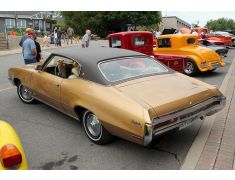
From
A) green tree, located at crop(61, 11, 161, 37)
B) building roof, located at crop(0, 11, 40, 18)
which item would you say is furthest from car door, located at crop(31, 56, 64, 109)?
building roof, located at crop(0, 11, 40, 18)

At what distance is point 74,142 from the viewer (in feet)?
15.1

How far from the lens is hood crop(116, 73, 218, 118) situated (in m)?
3.81

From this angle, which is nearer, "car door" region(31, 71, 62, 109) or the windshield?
the windshield

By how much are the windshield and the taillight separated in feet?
6.56

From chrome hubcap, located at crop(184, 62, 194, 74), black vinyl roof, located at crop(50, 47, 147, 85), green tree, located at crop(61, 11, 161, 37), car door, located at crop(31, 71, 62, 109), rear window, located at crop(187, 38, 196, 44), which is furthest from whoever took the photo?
green tree, located at crop(61, 11, 161, 37)

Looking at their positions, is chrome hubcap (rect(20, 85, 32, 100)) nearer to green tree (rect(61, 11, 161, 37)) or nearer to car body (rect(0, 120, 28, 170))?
car body (rect(0, 120, 28, 170))

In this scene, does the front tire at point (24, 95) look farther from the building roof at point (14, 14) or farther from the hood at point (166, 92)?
the building roof at point (14, 14)

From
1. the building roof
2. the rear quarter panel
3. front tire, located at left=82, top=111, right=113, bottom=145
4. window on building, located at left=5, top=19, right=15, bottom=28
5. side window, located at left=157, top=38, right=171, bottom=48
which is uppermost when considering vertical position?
the building roof

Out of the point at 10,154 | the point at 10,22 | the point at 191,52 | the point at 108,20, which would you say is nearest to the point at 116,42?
the point at 191,52

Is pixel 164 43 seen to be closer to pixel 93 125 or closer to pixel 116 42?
pixel 116 42

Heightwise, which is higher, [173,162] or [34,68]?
[34,68]
